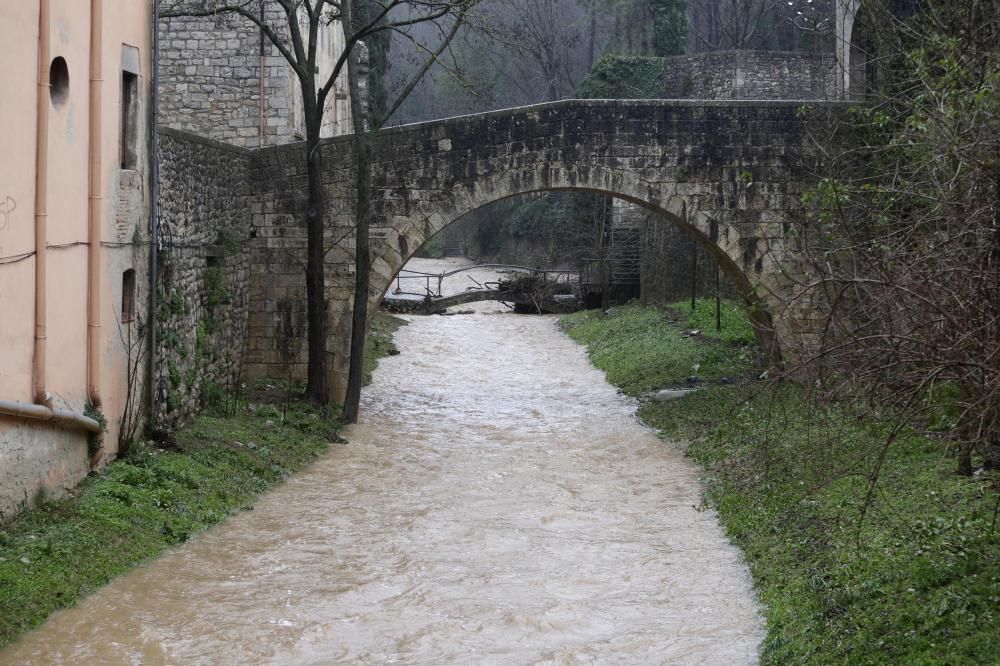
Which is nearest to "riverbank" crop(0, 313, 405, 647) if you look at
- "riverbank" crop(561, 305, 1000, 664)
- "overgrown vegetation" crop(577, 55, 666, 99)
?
"riverbank" crop(561, 305, 1000, 664)

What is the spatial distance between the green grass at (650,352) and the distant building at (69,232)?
697 cm

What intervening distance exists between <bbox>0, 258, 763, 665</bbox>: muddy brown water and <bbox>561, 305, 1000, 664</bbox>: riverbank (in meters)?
0.32

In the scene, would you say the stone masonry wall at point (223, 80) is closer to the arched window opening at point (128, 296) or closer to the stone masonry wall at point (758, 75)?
the arched window opening at point (128, 296)

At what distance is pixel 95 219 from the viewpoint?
30.2ft

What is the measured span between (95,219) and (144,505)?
2271 millimetres

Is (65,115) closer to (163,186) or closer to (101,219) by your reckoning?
(101,219)

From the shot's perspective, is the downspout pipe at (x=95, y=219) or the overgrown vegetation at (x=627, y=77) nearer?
the downspout pipe at (x=95, y=219)

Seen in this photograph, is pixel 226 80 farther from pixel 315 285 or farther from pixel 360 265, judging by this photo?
pixel 360 265

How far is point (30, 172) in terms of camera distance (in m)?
8.04

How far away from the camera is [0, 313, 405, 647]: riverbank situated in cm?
702

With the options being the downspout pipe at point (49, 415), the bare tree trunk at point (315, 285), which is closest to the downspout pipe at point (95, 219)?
the downspout pipe at point (49, 415)

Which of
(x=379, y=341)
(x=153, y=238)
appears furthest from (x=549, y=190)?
(x=379, y=341)

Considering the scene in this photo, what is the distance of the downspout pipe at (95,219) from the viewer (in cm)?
918

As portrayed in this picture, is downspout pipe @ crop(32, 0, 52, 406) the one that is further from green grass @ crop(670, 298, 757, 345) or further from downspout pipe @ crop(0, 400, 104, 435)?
green grass @ crop(670, 298, 757, 345)
